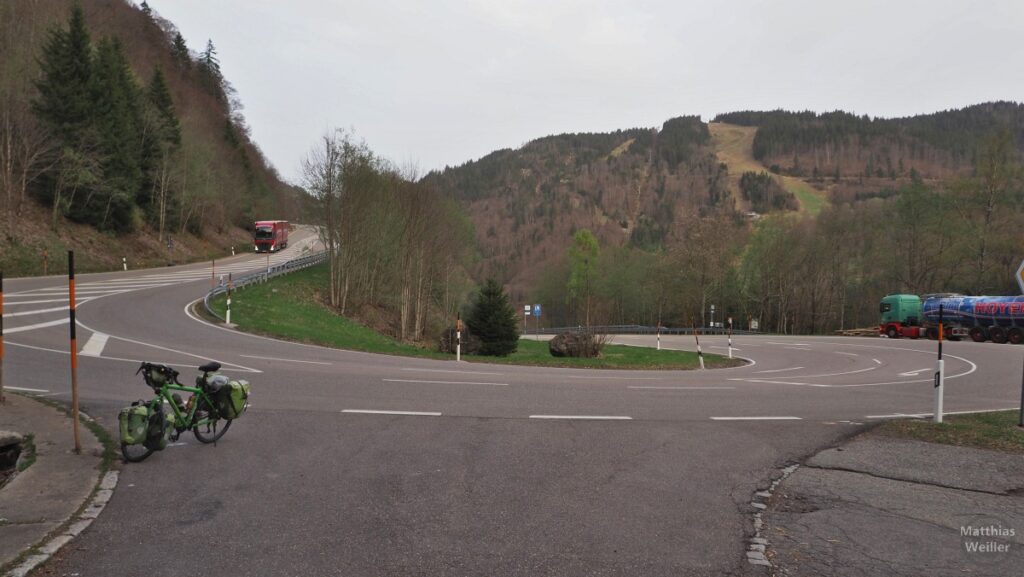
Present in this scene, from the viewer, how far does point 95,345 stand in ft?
54.3

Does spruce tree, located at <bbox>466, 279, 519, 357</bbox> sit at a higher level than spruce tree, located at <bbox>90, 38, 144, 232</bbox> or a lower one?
lower

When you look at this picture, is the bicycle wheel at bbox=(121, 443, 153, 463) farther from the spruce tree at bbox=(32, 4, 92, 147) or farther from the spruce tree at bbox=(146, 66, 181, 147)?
the spruce tree at bbox=(146, 66, 181, 147)

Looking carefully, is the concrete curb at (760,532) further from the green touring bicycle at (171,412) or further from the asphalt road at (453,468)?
the green touring bicycle at (171,412)

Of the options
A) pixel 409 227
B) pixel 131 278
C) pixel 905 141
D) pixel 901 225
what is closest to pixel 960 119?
pixel 905 141

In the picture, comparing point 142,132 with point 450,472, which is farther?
point 142,132

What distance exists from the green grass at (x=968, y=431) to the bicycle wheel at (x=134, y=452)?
9.80 m

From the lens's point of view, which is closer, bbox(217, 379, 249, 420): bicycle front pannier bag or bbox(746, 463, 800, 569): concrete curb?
bbox(746, 463, 800, 569): concrete curb

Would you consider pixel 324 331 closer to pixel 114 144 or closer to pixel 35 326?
pixel 35 326

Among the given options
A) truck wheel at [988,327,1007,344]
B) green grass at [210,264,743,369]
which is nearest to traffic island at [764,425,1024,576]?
green grass at [210,264,743,369]

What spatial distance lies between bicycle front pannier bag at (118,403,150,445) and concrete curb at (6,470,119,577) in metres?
0.35

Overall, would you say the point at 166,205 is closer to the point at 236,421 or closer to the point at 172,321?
the point at 172,321

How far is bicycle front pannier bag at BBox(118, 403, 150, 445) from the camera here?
20.5ft

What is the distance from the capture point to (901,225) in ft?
195

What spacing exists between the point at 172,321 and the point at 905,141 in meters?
226
